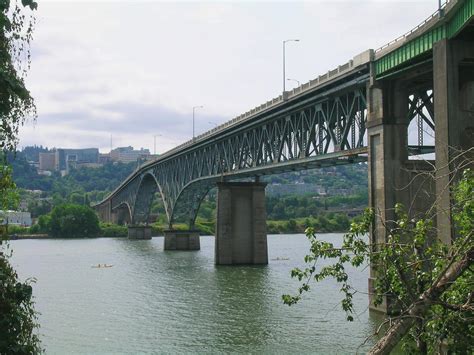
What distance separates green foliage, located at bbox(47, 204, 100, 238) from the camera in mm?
155250

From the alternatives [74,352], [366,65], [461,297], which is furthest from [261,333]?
[461,297]

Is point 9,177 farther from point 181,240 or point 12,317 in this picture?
point 181,240

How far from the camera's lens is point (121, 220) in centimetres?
18612

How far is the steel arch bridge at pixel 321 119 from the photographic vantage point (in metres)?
29.1

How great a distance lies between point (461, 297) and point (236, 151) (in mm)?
57644

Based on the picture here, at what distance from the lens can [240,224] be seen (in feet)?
215

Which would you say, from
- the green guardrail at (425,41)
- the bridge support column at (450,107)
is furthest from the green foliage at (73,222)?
the bridge support column at (450,107)

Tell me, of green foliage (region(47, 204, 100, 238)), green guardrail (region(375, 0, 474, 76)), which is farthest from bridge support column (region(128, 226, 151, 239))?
green guardrail (region(375, 0, 474, 76))

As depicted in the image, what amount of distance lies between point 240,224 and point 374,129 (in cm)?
3351

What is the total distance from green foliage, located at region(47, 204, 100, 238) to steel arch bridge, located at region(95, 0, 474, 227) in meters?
73.4

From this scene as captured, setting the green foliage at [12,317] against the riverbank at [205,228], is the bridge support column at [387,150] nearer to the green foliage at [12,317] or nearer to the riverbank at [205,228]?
the green foliage at [12,317]

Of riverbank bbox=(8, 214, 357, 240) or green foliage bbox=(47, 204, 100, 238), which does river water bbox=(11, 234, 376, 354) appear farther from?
riverbank bbox=(8, 214, 357, 240)

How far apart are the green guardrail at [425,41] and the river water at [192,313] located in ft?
39.6

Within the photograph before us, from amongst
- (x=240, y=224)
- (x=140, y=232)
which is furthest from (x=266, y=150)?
(x=140, y=232)
